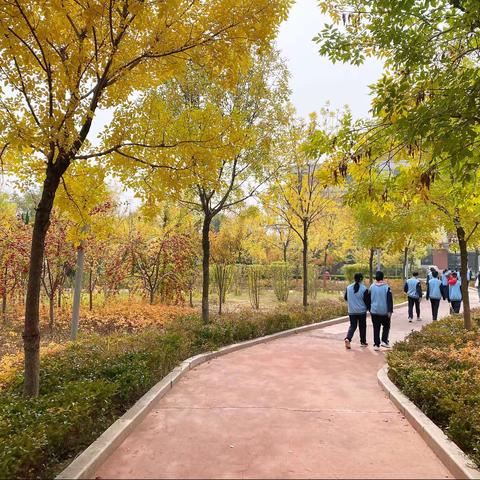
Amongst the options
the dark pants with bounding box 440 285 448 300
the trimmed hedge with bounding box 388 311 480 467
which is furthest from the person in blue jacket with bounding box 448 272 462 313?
the trimmed hedge with bounding box 388 311 480 467

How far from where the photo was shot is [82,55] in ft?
16.3

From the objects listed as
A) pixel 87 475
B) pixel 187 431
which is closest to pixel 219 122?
pixel 187 431

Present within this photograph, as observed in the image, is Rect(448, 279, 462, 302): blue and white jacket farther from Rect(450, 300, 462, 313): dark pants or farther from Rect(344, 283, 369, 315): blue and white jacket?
Rect(344, 283, 369, 315): blue and white jacket

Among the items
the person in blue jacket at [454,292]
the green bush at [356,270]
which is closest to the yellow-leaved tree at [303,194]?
the person in blue jacket at [454,292]

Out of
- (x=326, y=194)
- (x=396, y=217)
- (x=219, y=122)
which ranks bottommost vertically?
(x=396, y=217)

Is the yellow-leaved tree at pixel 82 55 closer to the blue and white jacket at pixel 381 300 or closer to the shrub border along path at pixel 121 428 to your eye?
the shrub border along path at pixel 121 428

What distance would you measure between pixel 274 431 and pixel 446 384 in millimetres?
2317

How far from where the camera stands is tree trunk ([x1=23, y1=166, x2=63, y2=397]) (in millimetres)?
4922

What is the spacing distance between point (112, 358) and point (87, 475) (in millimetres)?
3016

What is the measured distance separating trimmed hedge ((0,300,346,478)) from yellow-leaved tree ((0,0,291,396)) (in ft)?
2.18

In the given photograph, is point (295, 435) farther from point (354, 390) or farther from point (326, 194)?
point (326, 194)

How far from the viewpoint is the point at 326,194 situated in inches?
691

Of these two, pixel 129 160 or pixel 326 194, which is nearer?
pixel 129 160

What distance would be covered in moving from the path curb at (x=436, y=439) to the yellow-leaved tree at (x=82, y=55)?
4.34 m
